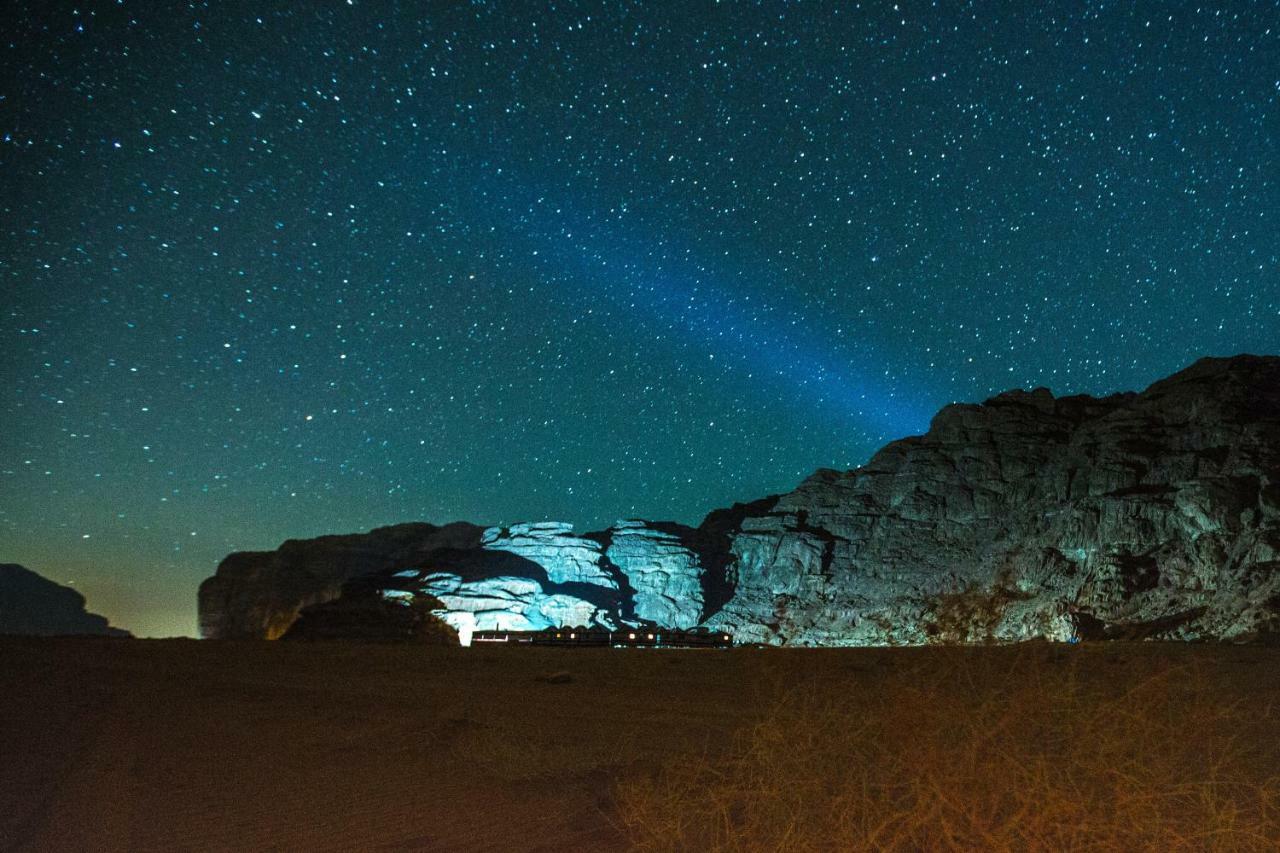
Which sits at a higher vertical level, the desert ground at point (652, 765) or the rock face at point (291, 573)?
the rock face at point (291, 573)

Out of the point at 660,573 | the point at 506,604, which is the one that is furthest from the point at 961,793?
the point at 660,573

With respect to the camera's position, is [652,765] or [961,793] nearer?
[961,793]

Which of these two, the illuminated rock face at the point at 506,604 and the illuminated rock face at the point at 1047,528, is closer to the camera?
the illuminated rock face at the point at 1047,528

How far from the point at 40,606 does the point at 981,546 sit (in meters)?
215

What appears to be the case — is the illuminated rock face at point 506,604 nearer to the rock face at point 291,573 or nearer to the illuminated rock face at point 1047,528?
the illuminated rock face at point 1047,528

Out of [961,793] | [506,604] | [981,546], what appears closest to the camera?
[961,793]

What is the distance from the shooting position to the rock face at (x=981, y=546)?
1761 inches

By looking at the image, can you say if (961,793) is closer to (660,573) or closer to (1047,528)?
(1047,528)

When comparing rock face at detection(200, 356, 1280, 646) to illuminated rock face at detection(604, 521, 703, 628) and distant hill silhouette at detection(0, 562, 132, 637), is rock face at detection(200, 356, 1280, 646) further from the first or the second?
distant hill silhouette at detection(0, 562, 132, 637)

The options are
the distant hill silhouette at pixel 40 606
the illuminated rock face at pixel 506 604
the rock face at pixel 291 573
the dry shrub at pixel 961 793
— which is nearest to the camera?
the dry shrub at pixel 961 793

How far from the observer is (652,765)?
294 inches

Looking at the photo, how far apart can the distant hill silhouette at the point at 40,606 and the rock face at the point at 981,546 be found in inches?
4633

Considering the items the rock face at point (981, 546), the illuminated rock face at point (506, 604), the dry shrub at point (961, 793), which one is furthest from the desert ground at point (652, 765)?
the illuminated rock face at point (506, 604)

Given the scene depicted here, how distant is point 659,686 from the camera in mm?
14148
